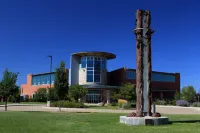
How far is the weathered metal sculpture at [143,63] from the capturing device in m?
15.8

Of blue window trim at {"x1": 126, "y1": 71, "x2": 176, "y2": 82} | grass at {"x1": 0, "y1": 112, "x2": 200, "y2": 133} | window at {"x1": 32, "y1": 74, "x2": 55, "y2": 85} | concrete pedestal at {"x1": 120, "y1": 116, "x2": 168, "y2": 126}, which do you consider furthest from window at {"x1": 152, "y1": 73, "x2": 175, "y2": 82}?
concrete pedestal at {"x1": 120, "y1": 116, "x2": 168, "y2": 126}

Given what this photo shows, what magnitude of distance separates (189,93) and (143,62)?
5919 centimetres

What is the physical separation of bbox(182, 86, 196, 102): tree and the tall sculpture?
58502 millimetres

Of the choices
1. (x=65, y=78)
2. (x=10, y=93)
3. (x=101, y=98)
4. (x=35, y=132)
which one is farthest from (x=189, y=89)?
(x=35, y=132)

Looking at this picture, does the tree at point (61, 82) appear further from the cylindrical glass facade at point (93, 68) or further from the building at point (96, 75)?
the cylindrical glass facade at point (93, 68)

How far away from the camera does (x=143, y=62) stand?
1628 cm

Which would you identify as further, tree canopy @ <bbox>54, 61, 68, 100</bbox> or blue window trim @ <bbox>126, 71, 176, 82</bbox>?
blue window trim @ <bbox>126, 71, 176, 82</bbox>

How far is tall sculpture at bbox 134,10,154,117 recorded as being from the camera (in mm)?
15844

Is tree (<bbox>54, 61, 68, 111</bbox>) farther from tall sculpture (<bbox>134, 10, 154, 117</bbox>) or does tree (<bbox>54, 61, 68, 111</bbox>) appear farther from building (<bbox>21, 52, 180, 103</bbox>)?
building (<bbox>21, 52, 180, 103</bbox>)

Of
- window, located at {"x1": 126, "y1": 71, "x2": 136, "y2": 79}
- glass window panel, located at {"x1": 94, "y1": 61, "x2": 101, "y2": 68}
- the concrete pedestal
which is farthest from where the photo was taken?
window, located at {"x1": 126, "y1": 71, "x2": 136, "y2": 79}

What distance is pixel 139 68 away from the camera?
16.0 m

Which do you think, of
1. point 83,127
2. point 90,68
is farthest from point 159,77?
point 83,127

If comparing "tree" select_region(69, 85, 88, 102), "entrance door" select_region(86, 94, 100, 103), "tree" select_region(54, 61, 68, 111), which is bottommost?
"entrance door" select_region(86, 94, 100, 103)

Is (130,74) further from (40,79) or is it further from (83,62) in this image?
(40,79)
